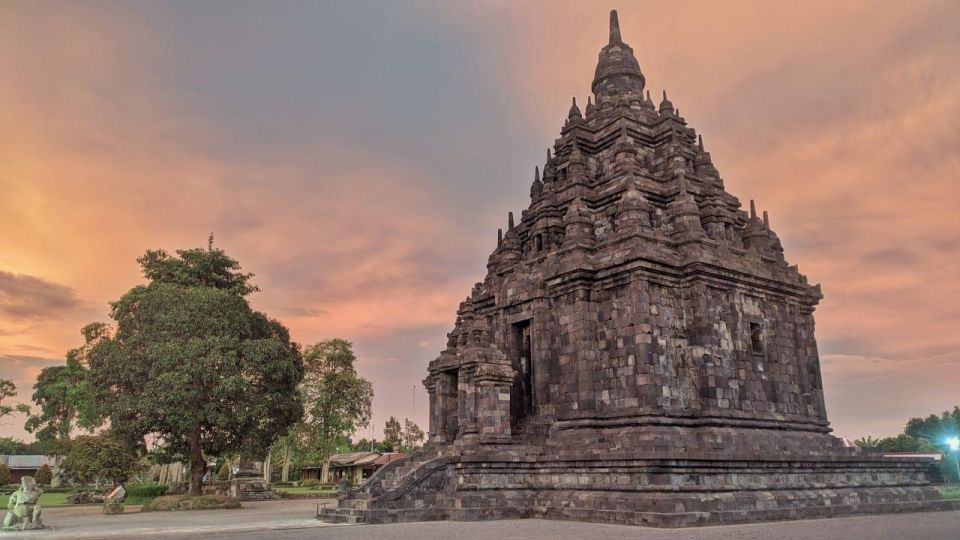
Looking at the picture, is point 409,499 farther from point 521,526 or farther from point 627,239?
point 627,239

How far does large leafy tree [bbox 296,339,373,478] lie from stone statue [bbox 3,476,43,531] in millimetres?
28009

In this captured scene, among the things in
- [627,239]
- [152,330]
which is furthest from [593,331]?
[152,330]

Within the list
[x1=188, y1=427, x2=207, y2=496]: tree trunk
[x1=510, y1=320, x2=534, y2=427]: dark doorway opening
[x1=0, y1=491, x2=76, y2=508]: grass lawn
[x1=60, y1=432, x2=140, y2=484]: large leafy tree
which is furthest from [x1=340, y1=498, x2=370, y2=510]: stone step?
[x1=0, y1=491, x2=76, y2=508]: grass lawn

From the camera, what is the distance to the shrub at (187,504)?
84.5ft

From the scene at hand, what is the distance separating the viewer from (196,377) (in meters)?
27.0

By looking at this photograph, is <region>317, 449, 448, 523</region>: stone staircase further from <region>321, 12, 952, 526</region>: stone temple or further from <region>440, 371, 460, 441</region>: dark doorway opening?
<region>440, 371, 460, 441</region>: dark doorway opening

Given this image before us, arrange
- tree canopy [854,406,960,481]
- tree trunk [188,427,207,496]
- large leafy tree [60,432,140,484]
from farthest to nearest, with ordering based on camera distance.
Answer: tree canopy [854,406,960,481], tree trunk [188,427,207,496], large leafy tree [60,432,140,484]

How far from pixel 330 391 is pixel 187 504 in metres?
19.8

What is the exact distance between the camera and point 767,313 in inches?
843

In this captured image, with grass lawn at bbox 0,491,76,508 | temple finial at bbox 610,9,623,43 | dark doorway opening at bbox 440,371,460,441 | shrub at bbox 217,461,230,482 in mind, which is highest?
temple finial at bbox 610,9,623,43

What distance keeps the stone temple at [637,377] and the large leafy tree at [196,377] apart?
28.8 feet

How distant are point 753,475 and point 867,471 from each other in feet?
18.1

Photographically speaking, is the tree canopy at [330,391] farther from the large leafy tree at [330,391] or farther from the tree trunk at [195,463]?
the tree trunk at [195,463]

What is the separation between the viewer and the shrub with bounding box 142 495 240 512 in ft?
84.5
